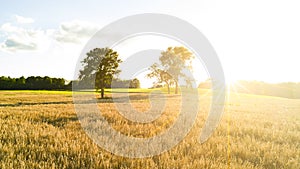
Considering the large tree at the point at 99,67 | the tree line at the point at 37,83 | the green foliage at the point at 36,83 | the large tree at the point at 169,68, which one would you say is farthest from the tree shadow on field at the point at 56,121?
the green foliage at the point at 36,83

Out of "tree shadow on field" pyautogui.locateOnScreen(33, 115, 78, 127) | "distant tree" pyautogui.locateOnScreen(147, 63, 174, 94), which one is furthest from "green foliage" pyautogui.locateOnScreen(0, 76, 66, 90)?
"tree shadow on field" pyautogui.locateOnScreen(33, 115, 78, 127)

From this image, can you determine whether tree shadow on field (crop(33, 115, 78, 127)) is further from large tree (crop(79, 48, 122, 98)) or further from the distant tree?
the distant tree

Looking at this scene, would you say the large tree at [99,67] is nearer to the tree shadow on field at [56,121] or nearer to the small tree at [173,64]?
the small tree at [173,64]

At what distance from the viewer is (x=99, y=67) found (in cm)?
3434

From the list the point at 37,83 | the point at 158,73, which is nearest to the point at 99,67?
the point at 158,73

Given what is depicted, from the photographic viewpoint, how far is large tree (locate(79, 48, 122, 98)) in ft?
111

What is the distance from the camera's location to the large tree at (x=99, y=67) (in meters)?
33.8

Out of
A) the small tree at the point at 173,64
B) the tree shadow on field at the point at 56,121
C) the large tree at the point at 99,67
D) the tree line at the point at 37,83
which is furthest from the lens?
the tree line at the point at 37,83

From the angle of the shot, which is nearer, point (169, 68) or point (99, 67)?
point (99, 67)

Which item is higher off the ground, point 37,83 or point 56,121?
point 37,83

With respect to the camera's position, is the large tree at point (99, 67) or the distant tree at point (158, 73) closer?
the large tree at point (99, 67)

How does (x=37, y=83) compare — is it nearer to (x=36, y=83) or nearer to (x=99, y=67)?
(x=36, y=83)

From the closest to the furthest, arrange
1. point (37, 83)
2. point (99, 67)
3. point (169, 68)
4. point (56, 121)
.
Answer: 1. point (56, 121)
2. point (99, 67)
3. point (169, 68)
4. point (37, 83)

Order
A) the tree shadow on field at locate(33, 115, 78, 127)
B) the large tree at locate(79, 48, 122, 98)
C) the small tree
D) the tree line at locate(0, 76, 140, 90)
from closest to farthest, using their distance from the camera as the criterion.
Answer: the tree shadow on field at locate(33, 115, 78, 127) → the large tree at locate(79, 48, 122, 98) → the small tree → the tree line at locate(0, 76, 140, 90)
